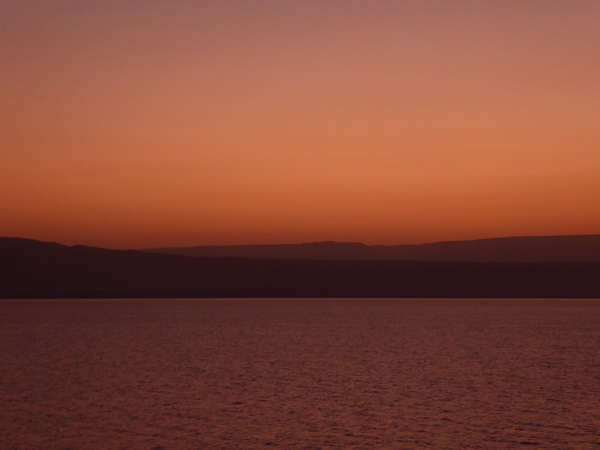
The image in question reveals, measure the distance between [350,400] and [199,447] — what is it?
55.0 ft

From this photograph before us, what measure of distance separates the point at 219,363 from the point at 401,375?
18.8 meters

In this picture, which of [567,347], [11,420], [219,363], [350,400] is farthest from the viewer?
[567,347]

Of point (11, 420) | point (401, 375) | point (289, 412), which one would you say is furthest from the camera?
point (401, 375)

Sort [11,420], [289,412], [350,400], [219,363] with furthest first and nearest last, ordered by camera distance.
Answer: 1. [219,363]
2. [350,400]
3. [289,412]
4. [11,420]

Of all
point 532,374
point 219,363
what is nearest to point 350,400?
point 532,374

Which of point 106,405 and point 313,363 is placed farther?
point 313,363

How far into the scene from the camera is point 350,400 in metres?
48.5

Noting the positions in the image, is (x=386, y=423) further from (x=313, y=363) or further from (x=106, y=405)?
(x=313, y=363)

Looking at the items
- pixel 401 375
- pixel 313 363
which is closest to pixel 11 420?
pixel 401 375

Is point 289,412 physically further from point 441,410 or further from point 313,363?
point 313,363

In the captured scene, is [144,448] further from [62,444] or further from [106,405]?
[106,405]

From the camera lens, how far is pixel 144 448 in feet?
108

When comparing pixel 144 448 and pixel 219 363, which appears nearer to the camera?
pixel 144 448

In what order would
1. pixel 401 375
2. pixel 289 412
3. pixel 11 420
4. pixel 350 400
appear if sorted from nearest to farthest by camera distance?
pixel 11 420 → pixel 289 412 → pixel 350 400 → pixel 401 375
